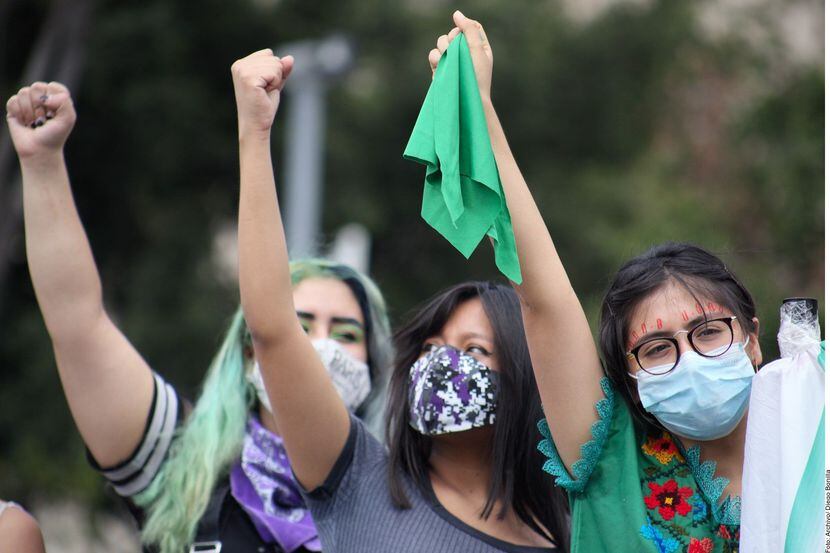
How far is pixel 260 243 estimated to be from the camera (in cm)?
271

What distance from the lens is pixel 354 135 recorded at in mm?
14070

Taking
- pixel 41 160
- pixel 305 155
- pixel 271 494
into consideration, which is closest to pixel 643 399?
pixel 271 494

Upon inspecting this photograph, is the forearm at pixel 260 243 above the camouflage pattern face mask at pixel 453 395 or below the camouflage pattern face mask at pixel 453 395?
above

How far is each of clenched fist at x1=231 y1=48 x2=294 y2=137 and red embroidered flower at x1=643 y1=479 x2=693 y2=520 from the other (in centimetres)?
121

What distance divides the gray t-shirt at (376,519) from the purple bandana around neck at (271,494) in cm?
26

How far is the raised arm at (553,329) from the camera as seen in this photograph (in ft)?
8.30

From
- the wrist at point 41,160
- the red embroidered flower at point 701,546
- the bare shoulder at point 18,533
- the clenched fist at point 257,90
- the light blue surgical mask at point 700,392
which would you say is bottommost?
the bare shoulder at point 18,533

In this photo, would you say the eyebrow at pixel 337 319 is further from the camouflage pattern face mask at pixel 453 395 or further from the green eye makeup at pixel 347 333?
the camouflage pattern face mask at pixel 453 395

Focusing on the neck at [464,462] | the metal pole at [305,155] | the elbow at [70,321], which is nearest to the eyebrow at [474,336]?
the neck at [464,462]

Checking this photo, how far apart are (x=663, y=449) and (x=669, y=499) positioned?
12 cm

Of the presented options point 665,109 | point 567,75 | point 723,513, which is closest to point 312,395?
point 723,513

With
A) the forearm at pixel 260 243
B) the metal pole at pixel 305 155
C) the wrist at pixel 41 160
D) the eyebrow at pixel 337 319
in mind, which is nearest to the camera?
the forearm at pixel 260 243

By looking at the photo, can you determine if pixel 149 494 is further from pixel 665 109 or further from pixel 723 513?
pixel 665 109

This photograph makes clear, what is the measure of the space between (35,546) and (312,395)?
833 millimetres
